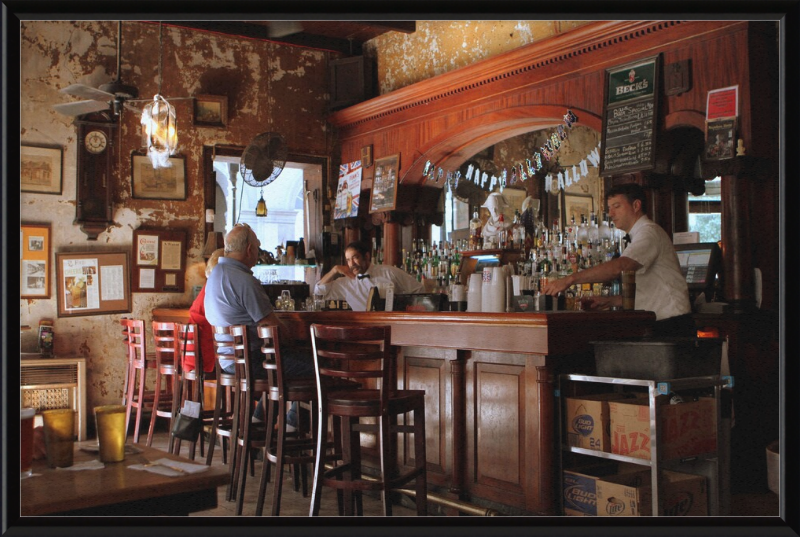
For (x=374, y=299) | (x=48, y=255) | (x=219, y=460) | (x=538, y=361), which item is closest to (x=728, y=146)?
(x=538, y=361)

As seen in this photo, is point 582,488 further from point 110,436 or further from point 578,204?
point 578,204

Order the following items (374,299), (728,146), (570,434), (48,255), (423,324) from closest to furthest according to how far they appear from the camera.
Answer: (570,434) → (423,324) → (728,146) → (374,299) → (48,255)

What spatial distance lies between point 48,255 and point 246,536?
5.39m

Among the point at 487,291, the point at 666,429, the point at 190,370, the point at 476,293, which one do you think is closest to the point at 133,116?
the point at 190,370

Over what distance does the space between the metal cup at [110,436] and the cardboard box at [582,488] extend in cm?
223

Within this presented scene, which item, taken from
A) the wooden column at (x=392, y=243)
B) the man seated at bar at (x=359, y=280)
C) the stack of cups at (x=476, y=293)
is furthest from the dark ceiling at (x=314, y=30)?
the stack of cups at (x=476, y=293)

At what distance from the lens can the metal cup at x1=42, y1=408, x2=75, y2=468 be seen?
173cm

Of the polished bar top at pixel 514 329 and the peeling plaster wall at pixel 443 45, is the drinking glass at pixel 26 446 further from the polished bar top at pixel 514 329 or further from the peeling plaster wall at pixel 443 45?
the peeling plaster wall at pixel 443 45

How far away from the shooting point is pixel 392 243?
7730mm

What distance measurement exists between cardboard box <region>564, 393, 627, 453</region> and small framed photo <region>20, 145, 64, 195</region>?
17.9ft

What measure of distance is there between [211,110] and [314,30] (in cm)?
147
